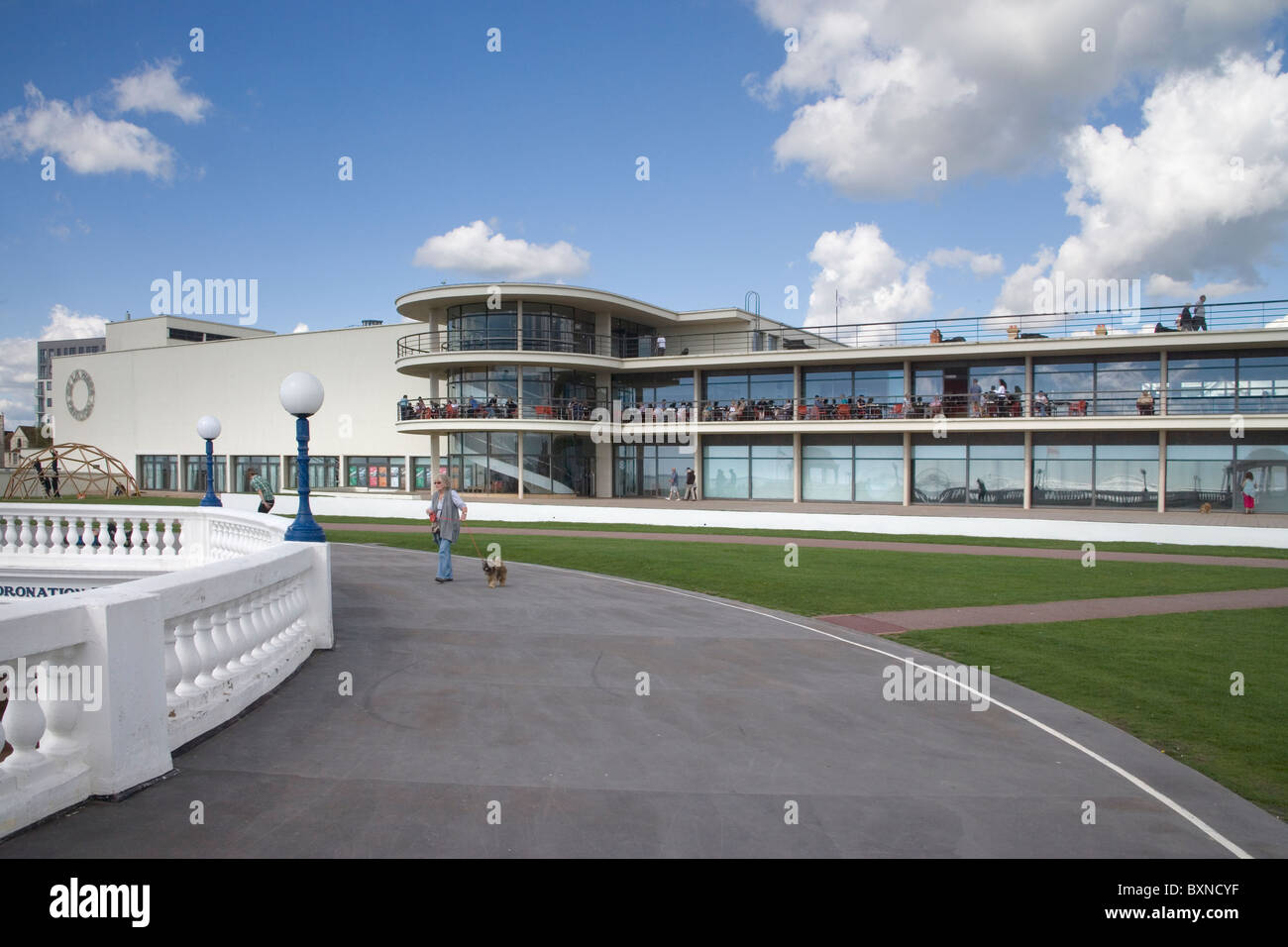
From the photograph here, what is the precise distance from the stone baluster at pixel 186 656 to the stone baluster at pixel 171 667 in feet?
0.04

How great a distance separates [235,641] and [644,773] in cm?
354

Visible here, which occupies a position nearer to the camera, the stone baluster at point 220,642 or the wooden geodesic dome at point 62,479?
the stone baluster at point 220,642

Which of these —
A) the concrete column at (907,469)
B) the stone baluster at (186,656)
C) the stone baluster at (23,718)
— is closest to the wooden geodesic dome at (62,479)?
the concrete column at (907,469)

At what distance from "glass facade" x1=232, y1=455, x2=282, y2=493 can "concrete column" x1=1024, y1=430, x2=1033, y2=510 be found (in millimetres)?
42274

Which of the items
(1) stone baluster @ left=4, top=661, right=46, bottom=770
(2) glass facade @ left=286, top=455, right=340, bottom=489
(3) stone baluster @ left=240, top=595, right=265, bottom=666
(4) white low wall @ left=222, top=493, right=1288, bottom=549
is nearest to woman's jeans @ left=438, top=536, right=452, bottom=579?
(3) stone baluster @ left=240, top=595, right=265, bottom=666

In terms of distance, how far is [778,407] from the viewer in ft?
136

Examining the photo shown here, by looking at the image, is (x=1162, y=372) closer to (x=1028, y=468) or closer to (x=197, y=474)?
(x=1028, y=468)

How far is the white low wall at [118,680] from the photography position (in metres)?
4.55

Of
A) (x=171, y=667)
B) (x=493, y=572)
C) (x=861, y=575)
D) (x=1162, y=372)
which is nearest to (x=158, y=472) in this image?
(x=493, y=572)

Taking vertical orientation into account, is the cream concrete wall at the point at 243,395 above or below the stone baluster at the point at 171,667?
above

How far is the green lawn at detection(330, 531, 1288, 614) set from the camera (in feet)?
47.9

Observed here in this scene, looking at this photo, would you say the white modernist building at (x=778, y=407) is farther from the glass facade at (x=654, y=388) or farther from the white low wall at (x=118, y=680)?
the white low wall at (x=118, y=680)
